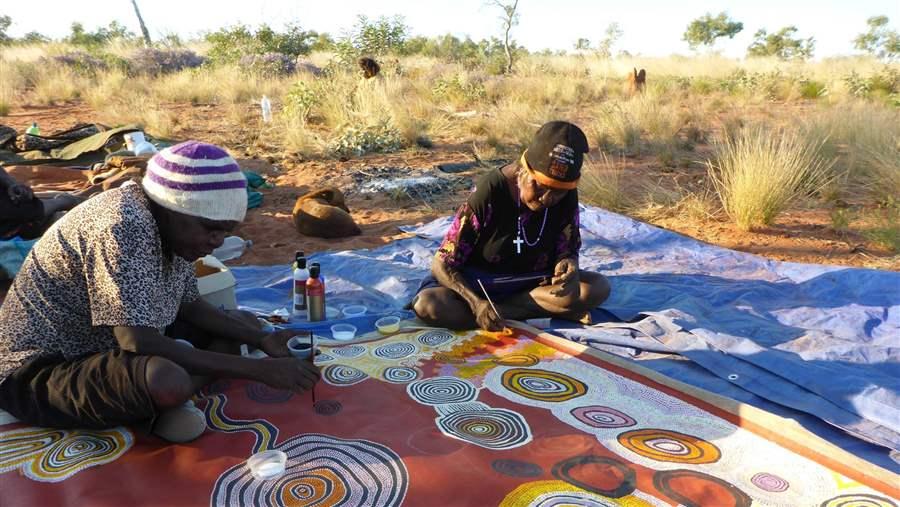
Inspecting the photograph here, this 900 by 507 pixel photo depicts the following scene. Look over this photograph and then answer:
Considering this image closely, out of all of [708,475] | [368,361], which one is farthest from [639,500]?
[368,361]

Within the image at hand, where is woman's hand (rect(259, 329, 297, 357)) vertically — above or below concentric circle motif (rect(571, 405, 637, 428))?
above

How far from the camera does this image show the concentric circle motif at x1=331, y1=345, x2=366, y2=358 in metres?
3.00

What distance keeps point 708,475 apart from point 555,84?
1306 cm

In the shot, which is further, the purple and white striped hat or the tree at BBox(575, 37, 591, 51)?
the tree at BBox(575, 37, 591, 51)

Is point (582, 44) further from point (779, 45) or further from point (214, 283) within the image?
point (214, 283)

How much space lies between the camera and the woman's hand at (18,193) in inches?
138

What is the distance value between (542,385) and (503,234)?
0.89m

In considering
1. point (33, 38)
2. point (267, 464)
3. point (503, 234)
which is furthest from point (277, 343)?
point (33, 38)

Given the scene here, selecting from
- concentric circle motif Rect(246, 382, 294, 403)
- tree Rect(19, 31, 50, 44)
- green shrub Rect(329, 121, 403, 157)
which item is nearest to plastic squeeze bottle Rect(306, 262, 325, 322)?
concentric circle motif Rect(246, 382, 294, 403)

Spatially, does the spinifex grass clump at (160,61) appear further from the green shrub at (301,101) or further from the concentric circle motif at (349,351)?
the concentric circle motif at (349,351)

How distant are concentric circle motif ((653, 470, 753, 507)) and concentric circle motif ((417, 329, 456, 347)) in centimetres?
138

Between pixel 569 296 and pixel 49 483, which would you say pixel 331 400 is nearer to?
pixel 49 483

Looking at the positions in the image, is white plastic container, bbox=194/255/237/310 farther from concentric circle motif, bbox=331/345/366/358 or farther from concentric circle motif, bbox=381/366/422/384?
concentric circle motif, bbox=381/366/422/384

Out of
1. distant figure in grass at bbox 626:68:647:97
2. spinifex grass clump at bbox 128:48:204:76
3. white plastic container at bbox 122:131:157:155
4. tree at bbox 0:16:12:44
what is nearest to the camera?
white plastic container at bbox 122:131:157:155
